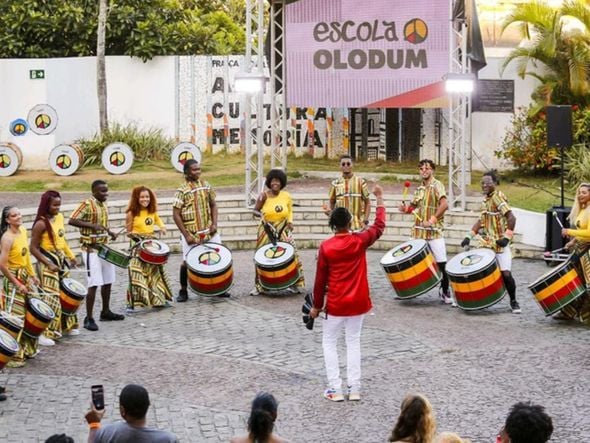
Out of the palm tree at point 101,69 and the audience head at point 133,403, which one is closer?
the audience head at point 133,403

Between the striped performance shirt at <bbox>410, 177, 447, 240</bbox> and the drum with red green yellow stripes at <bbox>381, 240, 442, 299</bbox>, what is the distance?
20 centimetres

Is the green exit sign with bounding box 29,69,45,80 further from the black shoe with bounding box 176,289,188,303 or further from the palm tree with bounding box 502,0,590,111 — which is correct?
the black shoe with bounding box 176,289,188,303

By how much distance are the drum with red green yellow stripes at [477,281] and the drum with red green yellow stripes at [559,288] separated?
23.8 inches

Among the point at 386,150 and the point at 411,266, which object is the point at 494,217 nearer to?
the point at 411,266

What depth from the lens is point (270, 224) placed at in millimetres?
16844

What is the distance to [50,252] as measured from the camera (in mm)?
14008

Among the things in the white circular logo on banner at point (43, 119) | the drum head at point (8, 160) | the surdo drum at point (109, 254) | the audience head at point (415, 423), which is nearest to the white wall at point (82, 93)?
the white circular logo on banner at point (43, 119)

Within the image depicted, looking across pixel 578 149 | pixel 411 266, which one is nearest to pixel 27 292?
pixel 411 266

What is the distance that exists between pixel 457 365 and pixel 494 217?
310cm

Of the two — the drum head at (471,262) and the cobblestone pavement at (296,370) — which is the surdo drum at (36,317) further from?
the drum head at (471,262)

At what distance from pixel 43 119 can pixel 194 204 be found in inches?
464

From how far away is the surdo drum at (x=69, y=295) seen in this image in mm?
14148

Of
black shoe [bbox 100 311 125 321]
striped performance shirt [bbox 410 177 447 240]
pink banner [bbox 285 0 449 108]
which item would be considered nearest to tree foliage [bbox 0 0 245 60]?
pink banner [bbox 285 0 449 108]

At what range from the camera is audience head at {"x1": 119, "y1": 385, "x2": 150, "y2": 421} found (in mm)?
7738
